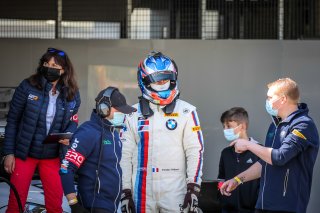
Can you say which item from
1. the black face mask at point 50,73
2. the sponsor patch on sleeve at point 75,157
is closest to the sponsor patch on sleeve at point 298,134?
the sponsor patch on sleeve at point 75,157

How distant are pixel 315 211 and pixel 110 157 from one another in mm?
4688

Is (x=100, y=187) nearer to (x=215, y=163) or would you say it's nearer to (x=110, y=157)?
(x=110, y=157)

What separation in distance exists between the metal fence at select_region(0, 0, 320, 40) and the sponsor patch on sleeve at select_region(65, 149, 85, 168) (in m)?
4.57

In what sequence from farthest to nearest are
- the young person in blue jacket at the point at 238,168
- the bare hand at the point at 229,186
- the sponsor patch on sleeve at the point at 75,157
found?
the young person in blue jacket at the point at 238,168
the bare hand at the point at 229,186
the sponsor patch on sleeve at the point at 75,157

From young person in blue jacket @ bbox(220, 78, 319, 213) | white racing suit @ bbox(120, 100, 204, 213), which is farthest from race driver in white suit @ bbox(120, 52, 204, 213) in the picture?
young person in blue jacket @ bbox(220, 78, 319, 213)

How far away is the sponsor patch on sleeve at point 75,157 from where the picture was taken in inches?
192

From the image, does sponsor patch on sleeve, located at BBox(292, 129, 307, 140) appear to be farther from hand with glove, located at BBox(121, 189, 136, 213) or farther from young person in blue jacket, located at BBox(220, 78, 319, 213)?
hand with glove, located at BBox(121, 189, 136, 213)

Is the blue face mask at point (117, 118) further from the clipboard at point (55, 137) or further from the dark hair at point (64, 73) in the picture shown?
the dark hair at point (64, 73)

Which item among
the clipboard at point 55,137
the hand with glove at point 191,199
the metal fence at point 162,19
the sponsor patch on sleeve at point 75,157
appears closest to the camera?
the sponsor patch on sleeve at point 75,157

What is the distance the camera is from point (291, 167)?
5227 mm

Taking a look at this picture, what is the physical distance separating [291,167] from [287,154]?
0.17 metres

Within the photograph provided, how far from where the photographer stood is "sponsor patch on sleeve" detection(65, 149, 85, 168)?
16.0ft

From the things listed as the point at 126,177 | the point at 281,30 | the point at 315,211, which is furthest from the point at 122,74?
the point at 126,177

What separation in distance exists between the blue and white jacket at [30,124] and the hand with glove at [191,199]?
1.44m
